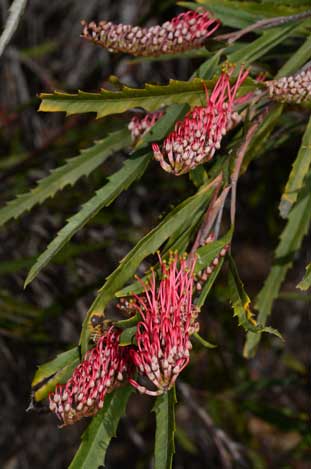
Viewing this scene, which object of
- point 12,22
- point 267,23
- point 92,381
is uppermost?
point 12,22

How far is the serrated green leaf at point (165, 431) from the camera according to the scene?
756 millimetres

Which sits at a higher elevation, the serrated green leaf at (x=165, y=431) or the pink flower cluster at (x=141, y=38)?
the pink flower cluster at (x=141, y=38)

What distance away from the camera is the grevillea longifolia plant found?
29.7 inches

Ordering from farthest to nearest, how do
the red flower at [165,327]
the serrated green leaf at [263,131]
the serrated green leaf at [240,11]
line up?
1. the serrated green leaf at [240,11]
2. the serrated green leaf at [263,131]
3. the red flower at [165,327]

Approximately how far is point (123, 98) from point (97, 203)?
132 mm

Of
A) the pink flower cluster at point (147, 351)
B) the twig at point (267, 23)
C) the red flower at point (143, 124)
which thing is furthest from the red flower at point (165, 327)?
the twig at point (267, 23)

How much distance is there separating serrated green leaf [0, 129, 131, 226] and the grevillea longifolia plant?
54 mm

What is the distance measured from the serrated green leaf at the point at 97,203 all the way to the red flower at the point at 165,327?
111 millimetres

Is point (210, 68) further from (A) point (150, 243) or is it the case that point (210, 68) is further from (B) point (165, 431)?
(B) point (165, 431)

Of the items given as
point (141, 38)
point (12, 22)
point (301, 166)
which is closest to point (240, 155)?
point (301, 166)

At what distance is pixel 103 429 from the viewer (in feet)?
2.64

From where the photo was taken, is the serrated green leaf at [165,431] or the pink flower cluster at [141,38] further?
the pink flower cluster at [141,38]

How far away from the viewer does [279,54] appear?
113 centimetres

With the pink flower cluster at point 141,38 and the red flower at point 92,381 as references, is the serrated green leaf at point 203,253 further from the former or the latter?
the pink flower cluster at point 141,38
